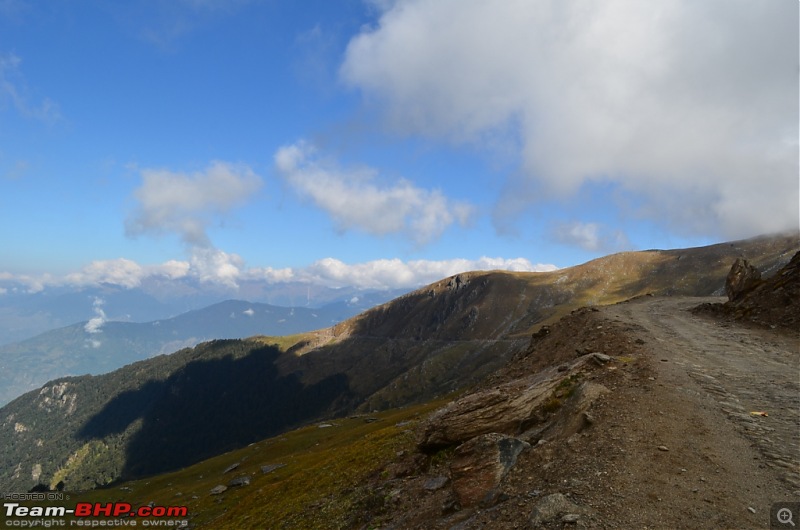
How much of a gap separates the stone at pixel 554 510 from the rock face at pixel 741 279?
44.3 metres

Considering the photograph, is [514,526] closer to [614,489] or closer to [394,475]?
[614,489]

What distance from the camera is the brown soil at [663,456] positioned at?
11867 mm

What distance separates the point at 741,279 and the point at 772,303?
967cm

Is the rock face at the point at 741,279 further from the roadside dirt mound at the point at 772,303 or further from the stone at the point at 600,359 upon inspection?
the stone at the point at 600,359

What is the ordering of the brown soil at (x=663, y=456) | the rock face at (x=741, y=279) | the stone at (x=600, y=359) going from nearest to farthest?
the brown soil at (x=663, y=456) → the stone at (x=600, y=359) → the rock face at (x=741, y=279)

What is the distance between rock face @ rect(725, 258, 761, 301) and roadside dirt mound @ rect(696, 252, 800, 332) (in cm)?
90

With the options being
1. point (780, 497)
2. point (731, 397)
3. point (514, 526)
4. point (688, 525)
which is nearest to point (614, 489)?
point (688, 525)

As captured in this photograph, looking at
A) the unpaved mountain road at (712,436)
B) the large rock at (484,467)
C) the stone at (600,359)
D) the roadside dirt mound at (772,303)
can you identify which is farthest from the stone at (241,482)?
the roadside dirt mound at (772,303)

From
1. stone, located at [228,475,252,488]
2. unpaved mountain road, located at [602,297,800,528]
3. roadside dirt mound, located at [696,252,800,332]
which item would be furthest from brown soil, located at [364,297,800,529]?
stone, located at [228,475,252,488]

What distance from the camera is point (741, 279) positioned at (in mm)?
45594

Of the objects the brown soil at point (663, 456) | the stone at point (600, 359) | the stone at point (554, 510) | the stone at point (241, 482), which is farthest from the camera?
the stone at point (241, 482)

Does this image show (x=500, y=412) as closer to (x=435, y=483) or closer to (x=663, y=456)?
(x=435, y=483)

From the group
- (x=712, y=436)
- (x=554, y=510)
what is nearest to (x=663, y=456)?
→ (x=712, y=436)

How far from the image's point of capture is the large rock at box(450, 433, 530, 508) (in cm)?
1606
